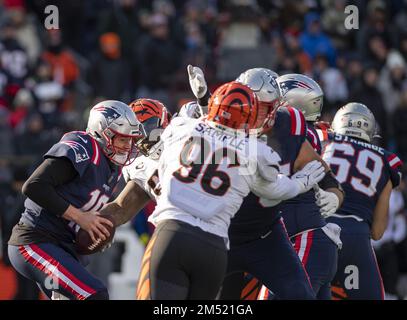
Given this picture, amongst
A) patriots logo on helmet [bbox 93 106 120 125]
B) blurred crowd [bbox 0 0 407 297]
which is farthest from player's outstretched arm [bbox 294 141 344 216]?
blurred crowd [bbox 0 0 407 297]

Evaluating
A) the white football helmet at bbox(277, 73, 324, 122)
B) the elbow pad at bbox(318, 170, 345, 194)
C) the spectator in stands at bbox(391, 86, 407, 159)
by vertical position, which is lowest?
the spectator in stands at bbox(391, 86, 407, 159)

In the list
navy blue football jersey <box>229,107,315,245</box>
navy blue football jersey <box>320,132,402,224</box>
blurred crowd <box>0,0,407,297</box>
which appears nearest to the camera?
navy blue football jersey <box>229,107,315,245</box>

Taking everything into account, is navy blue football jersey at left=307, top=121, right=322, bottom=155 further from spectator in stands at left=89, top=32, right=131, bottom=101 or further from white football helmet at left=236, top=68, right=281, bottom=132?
spectator in stands at left=89, top=32, right=131, bottom=101

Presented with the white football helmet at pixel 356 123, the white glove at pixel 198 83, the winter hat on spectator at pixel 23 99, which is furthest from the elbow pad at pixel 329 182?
the winter hat on spectator at pixel 23 99

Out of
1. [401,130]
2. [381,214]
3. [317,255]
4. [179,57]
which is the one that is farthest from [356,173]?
[179,57]

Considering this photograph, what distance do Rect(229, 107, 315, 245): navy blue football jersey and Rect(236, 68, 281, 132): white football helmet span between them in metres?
0.09

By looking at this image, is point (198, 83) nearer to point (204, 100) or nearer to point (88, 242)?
point (204, 100)

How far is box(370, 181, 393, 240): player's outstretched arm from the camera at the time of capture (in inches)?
309

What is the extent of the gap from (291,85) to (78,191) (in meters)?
1.69

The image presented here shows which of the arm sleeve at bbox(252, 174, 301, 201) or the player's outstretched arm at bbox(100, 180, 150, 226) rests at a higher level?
the arm sleeve at bbox(252, 174, 301, 201)

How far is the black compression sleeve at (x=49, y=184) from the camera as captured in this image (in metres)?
6.66

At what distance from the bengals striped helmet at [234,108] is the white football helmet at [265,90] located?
0.47 metres
